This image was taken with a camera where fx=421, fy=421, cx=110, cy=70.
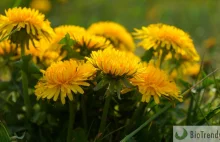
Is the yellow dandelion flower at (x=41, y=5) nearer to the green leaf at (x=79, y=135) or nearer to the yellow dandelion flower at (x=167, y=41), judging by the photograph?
the yellow dandelion flower at (x=167, y=41)

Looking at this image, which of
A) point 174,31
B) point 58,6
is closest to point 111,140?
point 174,31

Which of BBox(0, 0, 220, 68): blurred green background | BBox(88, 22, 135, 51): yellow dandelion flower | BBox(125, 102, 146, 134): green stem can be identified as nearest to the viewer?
BBox(125, 102, 146, 134): green stem

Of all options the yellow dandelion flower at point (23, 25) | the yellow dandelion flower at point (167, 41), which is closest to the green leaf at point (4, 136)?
the yellow dandelion flower at point (23, 25)

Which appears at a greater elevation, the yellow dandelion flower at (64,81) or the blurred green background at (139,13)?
the blurred green background at (139,13)

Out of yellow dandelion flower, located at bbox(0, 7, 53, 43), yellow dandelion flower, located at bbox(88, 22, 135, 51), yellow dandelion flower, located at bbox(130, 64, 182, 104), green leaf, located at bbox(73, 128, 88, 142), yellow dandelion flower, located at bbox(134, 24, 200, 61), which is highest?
yellow dandelion flower, located at bbox(88, 22, 135, 51)

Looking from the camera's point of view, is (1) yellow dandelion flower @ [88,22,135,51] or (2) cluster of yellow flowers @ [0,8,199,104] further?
(1) yellow dandelion flower @ [88,22,135,51]

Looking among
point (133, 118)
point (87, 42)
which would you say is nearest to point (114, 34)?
point (87, 42)

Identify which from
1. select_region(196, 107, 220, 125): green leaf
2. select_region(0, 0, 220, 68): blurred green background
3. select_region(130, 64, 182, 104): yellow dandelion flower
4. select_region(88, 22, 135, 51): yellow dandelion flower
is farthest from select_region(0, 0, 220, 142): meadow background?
select_region(130, 64, 182, 104): yellow dandelion flower

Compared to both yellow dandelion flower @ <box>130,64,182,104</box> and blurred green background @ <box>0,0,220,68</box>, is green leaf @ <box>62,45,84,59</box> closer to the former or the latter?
yellow dandelion flower @ <box>130,64,182,104</box>
